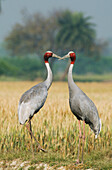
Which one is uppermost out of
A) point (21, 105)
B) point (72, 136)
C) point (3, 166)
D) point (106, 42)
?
point (106, 42)

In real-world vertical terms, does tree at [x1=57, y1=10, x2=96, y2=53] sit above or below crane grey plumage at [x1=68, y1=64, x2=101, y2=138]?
above

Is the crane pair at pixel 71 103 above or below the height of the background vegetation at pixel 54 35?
below

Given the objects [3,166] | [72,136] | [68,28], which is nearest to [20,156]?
[3,166]

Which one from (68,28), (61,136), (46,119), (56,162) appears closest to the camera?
(56,162)

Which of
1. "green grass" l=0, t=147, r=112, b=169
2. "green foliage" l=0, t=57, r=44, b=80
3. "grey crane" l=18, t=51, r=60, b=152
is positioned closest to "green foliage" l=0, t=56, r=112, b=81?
"green foliage" l=0, t=57, r=44, b=80

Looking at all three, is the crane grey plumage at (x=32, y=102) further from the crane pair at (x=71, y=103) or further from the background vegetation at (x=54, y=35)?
the background vegetation at (x=54, y=35)

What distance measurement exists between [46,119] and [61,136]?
74 centimetres

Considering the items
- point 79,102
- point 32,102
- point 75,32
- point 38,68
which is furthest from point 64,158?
point 38,68

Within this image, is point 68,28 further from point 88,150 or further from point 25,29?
point 88,150

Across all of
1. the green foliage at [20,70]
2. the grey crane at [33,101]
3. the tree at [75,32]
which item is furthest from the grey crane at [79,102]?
the tree at [75,32]

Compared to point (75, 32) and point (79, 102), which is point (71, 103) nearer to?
point (79, 102)

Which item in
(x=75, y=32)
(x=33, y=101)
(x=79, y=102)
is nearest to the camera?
(x=79, y=102)

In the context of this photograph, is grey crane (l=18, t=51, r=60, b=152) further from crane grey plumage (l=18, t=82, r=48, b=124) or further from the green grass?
the green grass

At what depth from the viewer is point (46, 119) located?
26.6ft
